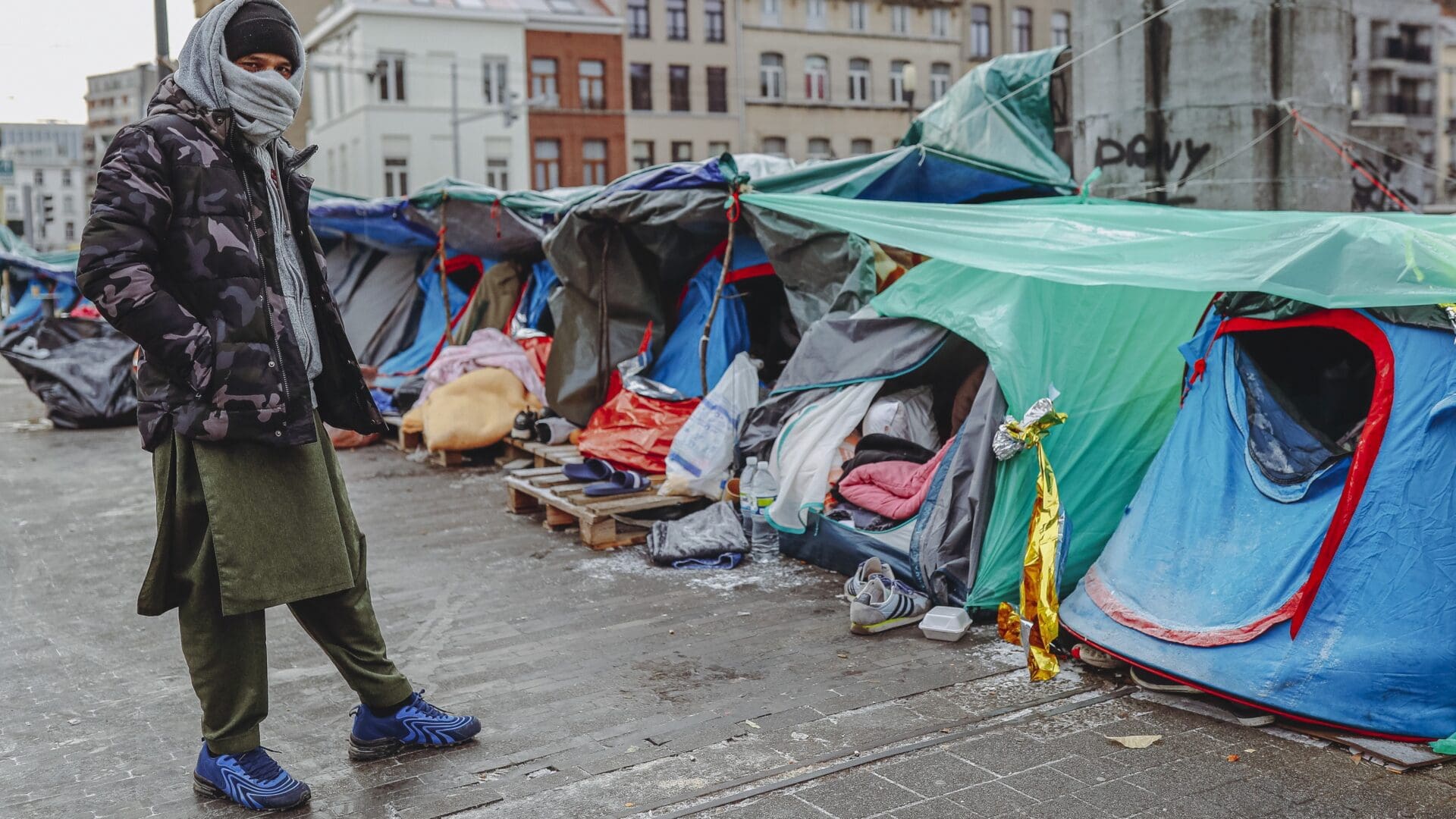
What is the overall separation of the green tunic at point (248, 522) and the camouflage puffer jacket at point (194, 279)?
3.2 inches

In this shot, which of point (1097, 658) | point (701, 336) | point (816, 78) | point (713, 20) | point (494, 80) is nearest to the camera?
point (1097, 658)

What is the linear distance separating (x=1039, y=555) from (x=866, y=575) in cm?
83

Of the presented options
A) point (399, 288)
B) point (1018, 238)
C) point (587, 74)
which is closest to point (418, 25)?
point (587, 74)

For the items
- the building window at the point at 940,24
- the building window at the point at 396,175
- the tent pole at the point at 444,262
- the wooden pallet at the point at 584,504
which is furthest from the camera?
the building window at the point at 940,24

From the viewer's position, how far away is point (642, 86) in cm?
4262

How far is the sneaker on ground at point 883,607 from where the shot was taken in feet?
15.1

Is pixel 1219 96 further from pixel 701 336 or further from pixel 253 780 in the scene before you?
pixel 253 780

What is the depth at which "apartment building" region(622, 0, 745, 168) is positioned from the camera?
42.5 metres

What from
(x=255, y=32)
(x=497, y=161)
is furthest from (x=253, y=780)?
(x=497, y=161)

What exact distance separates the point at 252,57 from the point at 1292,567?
10.8ft

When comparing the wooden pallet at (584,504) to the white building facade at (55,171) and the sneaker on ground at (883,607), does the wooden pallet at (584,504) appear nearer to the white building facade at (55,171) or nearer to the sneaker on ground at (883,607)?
the sneaker on ground at (883,607)

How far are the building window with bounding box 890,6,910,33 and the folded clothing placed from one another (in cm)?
4340

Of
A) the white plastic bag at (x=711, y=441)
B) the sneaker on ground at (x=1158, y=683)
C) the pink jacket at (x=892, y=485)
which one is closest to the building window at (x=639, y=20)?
the white plastic bag at (x=711, y=441)

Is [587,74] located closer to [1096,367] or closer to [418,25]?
[418,25]
